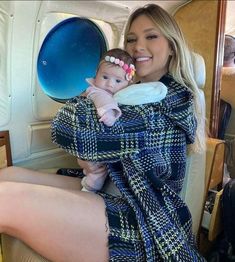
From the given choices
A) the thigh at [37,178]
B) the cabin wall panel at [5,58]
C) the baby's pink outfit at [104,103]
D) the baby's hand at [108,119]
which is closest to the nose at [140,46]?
the baby's pink outfit at [104,103]

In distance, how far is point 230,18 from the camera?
1.90 m

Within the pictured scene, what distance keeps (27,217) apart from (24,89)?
74 cm

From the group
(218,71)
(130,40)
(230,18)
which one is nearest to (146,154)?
(130,40)

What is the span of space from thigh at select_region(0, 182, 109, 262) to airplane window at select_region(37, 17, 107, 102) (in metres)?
0.81

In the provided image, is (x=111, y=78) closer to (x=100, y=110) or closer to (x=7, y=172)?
(x=100, y=110)

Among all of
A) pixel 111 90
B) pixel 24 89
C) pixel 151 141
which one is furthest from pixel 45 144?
pixel 151 141

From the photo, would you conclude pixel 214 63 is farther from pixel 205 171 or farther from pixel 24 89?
pixel 24 89

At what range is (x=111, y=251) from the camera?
981 mm

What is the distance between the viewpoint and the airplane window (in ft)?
5.42

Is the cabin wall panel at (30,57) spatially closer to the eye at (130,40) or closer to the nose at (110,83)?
the eye at (130,40)

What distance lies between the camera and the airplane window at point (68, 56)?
1.65 metres

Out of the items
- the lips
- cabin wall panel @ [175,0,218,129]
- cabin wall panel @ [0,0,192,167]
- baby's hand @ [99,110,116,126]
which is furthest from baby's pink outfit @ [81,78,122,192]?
cabin wall panel @ [175,0,218,129]

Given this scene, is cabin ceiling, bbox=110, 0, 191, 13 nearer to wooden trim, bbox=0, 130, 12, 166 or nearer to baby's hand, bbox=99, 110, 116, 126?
baby's hand, bbox=99, 110, 116, 126

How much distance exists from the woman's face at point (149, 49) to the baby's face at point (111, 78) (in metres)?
0.18
